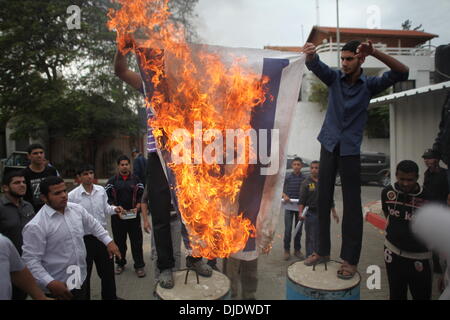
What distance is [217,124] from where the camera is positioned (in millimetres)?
2922

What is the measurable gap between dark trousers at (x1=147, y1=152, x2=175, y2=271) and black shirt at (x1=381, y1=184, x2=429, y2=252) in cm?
230

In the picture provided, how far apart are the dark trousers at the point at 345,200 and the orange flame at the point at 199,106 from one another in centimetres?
71

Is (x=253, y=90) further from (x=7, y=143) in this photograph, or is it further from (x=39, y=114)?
(x=7, y=143)

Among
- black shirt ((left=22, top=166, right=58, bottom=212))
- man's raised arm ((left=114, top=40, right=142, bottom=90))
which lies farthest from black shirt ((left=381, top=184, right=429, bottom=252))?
black shirt ((left=22, top=166, right=58, bottom=212))

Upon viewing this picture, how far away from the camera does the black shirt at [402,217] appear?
9.87 ft

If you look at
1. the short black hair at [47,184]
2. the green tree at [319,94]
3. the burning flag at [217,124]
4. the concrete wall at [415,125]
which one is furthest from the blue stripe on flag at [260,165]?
the green tree at [319,94]

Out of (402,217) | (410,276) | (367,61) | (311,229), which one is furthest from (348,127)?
(367,61)

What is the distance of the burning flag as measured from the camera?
2.81m

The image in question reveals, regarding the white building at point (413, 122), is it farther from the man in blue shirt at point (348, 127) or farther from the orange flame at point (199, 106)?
the orange flame at point (199, 106)

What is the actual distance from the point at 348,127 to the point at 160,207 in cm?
191

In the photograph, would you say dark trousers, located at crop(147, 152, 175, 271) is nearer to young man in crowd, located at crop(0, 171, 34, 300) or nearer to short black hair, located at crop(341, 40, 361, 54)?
young man in crowd, located at crop(0, 171, 34, 300)

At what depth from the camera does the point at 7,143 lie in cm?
1948
